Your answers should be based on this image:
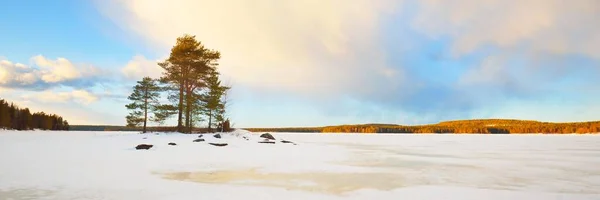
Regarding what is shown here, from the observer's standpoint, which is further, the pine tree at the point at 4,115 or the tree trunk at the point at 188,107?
the pine tree at the point at 4,115

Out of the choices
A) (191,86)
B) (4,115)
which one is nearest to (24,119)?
(4,115)

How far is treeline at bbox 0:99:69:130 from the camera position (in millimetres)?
45156

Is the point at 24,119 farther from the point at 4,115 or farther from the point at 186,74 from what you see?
the point at 186,74

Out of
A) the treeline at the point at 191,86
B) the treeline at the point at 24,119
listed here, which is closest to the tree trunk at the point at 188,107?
the treeline at the point at 191,86

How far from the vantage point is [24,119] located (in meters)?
49.9

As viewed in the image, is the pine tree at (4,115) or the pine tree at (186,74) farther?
the pine tree at (4,115)

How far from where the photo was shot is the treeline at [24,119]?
45.2 m

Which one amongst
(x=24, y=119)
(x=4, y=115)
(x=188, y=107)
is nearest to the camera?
(x=188, y=107)

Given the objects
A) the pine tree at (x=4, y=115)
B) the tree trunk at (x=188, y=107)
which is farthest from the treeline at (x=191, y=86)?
the pine tree at (x=4, y=115)

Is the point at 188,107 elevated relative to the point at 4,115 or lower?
elevated

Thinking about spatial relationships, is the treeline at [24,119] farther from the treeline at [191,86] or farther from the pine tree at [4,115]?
the treeline at [191,86]

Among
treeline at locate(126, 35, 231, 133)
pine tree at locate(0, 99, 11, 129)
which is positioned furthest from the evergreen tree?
pine tree at locate(0, 99, 11, 129)

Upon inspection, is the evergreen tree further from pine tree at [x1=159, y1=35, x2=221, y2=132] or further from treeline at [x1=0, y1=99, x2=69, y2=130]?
treeline at [x1=0, y1=99, x2=69, y2=130]

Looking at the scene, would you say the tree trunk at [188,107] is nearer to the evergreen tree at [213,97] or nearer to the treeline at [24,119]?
the evergreen tree at [213,97]
